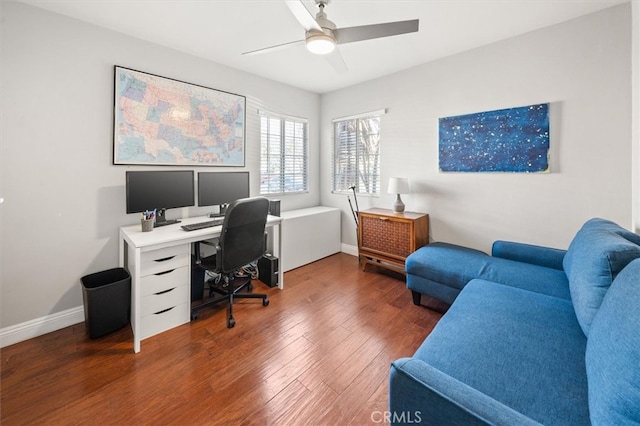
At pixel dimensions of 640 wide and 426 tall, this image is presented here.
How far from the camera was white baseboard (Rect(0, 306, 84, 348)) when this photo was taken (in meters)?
1.99

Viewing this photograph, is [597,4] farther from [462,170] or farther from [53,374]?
[53,374]

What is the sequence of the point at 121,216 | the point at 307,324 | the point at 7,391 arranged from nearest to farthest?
the point at 7,391
the point at 307,324
the point at 121,216

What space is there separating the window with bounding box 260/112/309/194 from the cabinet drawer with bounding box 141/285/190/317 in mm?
1776

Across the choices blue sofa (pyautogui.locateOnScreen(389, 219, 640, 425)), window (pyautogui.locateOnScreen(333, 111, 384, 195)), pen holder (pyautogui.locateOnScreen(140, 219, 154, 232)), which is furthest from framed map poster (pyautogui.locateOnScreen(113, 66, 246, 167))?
Answer: blue sofa (pyautogui.locateOnScreen(389, 219, 640, 425))

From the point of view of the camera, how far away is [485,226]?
112 inches

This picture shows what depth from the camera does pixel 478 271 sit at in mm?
2133

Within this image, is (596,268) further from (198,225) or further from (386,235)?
(198,225)

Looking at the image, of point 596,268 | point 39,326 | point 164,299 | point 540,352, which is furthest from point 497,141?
point 39,326

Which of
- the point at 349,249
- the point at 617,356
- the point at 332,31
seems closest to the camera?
the point at 617,356

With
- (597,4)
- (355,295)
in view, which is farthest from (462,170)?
(355,295)

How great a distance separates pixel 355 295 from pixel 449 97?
2438 mm

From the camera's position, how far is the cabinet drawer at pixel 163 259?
2.00 m

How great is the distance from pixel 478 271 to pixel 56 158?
353 cm

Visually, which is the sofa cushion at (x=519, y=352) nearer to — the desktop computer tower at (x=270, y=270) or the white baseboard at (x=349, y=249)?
the desktop computer tower at (x=270, y=270)
